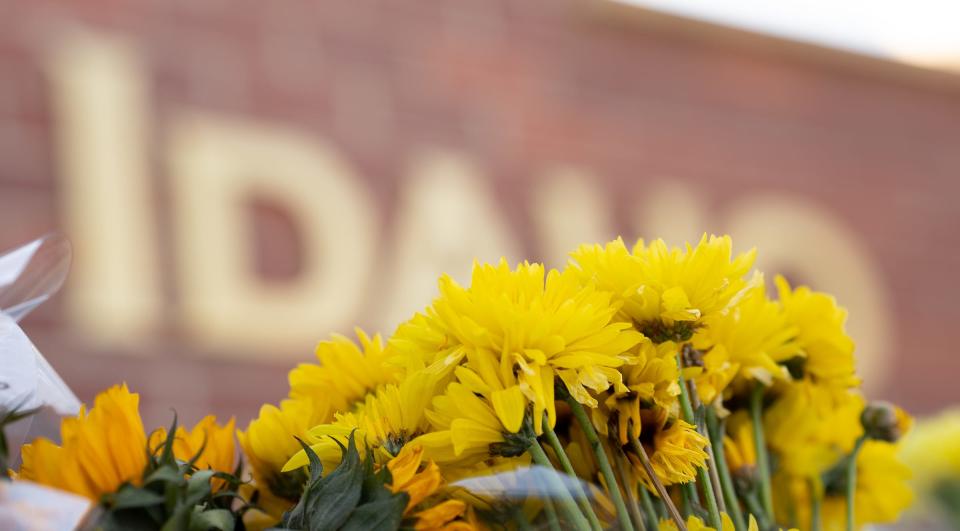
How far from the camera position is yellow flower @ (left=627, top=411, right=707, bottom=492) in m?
0.31

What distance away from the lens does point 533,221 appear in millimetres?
2010

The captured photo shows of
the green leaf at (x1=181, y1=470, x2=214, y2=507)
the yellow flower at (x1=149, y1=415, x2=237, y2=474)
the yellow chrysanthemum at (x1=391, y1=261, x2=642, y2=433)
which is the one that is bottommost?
the green leaf at (x1=181, y1=470, x2=214, y2=507)

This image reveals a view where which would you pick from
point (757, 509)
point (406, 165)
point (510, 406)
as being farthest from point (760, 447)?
point (406, 165)

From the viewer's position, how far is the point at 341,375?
1.19 ft

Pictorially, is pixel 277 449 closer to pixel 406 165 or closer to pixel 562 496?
pixel 562 496

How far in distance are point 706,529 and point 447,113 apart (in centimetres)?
169

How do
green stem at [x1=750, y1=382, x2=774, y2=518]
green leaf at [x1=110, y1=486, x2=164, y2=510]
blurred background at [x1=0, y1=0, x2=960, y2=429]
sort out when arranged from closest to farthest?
green leaf at [x1=110, y1=486, x2=164, y2=510], green stem at [x1=750, y1=382, x2=774, y2=518], blurred background at [x1=0, y1=0, x2=960, y2=429]

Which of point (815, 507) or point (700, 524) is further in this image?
point (815, 507)

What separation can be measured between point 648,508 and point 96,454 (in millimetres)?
156

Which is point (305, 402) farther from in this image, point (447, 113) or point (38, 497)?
point (447, 113)

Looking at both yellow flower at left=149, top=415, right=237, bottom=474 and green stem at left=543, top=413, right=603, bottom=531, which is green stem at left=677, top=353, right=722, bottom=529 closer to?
green stem at left=543, top=413, right=603, bottom=531

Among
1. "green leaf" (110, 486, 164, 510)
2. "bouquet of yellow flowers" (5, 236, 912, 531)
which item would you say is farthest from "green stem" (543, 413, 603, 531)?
"green leaf" (110, 486, 164, 510)

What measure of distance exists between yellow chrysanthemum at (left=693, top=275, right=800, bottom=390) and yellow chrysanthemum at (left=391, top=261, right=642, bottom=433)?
0.19ft

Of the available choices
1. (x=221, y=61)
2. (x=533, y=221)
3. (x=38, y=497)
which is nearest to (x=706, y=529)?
(x=38, y=497)
